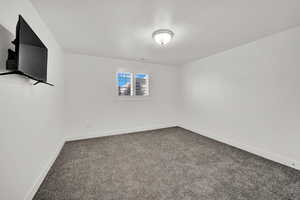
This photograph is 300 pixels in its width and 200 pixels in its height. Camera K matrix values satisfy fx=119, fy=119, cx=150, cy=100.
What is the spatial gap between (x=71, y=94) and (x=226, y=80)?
13.6 ft

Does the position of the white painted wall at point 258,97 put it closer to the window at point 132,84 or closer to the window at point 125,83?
the window at point 132,84

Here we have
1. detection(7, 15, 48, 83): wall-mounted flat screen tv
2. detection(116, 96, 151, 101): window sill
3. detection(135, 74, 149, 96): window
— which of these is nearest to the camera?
detection(7, 15, 48, 83): wall-mounted flat screen tv

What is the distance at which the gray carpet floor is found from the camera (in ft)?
4.86

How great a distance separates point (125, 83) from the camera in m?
4.00

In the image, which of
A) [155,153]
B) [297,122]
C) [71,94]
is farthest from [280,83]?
[71,94]

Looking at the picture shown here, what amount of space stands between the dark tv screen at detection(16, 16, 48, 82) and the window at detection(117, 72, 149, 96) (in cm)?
240

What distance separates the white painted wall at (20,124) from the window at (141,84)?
261 cm

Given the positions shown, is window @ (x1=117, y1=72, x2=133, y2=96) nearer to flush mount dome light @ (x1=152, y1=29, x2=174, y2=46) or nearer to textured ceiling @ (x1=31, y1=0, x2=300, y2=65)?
textured ceiling @ (x1=31, y1=0, x2=300, y2=65)

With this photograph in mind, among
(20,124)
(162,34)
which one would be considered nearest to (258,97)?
(162,34)

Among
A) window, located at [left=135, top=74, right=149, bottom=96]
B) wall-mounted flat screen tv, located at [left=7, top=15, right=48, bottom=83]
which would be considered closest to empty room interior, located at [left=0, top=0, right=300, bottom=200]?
wall-mounted flat screen tv, located at [left=7, top=15, right=48, bottom=83]

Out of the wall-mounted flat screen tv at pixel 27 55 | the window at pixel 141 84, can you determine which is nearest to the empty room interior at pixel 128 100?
the wall-mounted flat screen tv at pixel 27 55

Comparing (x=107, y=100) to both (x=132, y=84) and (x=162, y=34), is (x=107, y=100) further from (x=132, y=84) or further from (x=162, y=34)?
(x=162, y=34)

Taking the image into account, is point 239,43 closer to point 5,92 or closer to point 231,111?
point 231,111

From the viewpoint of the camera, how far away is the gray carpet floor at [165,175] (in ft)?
4.86
